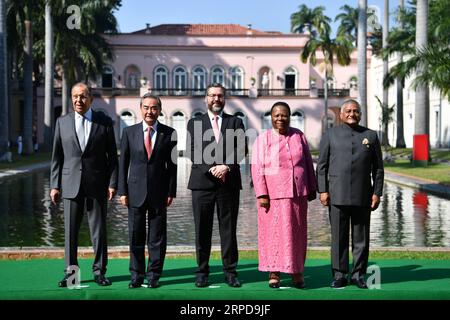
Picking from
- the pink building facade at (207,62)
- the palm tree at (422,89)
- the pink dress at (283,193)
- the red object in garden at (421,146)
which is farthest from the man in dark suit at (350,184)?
the pink building facade at (207,62)

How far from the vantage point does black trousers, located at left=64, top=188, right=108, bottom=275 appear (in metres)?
7.53

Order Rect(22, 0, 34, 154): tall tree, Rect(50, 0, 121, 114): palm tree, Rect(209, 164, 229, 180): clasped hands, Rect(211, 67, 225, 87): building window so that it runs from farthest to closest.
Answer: Rect(211, 67, 225, 87): building window < Rect(50, 0, 121, 114): palm tree < Rect(22, 0, 34, 154): tall tree < Rect(209, 164, 229, 180): clasped hands

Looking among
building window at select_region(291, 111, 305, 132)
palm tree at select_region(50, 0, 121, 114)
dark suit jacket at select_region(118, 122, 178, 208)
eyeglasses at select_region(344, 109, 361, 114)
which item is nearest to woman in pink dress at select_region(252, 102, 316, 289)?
eyeglasses at select_region(344, 109, 361, 114)

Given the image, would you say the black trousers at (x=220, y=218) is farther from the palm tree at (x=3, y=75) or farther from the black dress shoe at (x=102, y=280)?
the palm tree at (x=3, y=75)

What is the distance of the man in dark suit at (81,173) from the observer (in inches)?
296

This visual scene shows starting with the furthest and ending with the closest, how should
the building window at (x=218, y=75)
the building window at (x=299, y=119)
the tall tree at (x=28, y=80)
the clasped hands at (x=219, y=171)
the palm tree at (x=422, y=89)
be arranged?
1. the building window at (x=218, y=75)
2. the building window at (x=299, y=119)
3. the tall tree at (x=28, y=80)
4. the palm tree at (x=422, y=89)
5. the clasped hands at (x=219, y=171)

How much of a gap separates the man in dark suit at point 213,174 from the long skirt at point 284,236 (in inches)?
15.7

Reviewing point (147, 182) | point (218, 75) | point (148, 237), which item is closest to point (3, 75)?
point (147, 182)

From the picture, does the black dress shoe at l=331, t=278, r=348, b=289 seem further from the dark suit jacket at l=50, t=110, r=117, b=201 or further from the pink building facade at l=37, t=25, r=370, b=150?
the pink building facade at l=37, t=25, r=370, b=150

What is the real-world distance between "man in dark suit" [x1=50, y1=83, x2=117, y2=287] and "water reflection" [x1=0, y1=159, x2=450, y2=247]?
318cm

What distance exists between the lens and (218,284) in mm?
7492

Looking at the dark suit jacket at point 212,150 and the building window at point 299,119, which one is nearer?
the dark suit jacket at point 212,150

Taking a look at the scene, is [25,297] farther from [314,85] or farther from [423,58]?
[314,85]

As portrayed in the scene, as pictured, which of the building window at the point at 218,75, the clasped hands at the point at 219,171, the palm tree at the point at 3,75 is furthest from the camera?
the building window at the point at 218,75
